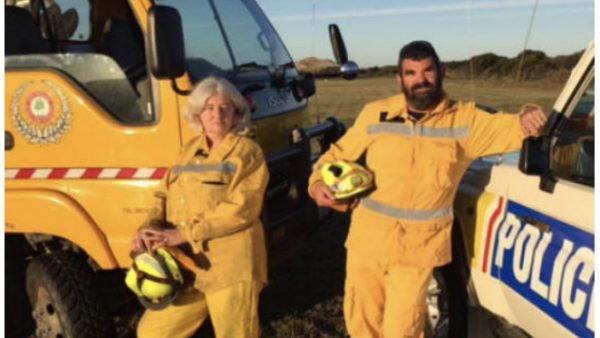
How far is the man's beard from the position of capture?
3.21 m

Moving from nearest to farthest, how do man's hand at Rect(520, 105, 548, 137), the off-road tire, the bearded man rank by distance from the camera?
man's hand at Rect(520, 105, 548, 137), the bearded man, the off-road tire

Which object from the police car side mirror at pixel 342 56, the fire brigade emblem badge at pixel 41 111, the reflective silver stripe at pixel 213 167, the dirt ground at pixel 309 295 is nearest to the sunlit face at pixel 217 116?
the reflective silver stripe at pixel 213 167

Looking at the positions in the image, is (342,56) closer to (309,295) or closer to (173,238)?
(309,295)

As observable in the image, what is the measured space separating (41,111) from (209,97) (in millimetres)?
1122

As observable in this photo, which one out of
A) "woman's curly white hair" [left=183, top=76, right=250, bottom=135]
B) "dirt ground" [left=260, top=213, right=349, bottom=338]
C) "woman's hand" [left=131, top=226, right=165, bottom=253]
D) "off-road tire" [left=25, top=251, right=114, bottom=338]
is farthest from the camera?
"dirt ground" [left=260, top=213, right=349, bottom=338]

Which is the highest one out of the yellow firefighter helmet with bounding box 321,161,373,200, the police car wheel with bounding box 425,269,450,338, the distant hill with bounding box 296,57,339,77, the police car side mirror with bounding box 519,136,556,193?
the distant hill with bounding box 296,57,339,77

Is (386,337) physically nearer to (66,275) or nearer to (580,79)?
(580,79)

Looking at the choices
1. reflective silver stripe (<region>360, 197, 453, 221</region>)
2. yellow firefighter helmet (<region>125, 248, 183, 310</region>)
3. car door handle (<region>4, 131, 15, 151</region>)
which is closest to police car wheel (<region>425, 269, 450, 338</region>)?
reflective silver stripe (<region>360, 197, 453, 221</region>)

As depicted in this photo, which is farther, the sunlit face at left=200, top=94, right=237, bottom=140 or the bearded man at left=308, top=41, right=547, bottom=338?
the sunlit face at left=200, top=94, right=237, bottom=140

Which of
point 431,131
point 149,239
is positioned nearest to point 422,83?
point 431,131

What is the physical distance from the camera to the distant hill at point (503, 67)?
3547 mm

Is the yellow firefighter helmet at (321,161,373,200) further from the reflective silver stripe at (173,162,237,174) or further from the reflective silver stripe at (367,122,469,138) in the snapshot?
Result: the reflective silver stripe at (173,162,237,174)

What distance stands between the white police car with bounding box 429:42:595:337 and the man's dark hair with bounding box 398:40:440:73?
0.57 m

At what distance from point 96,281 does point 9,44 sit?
5.15 feet
